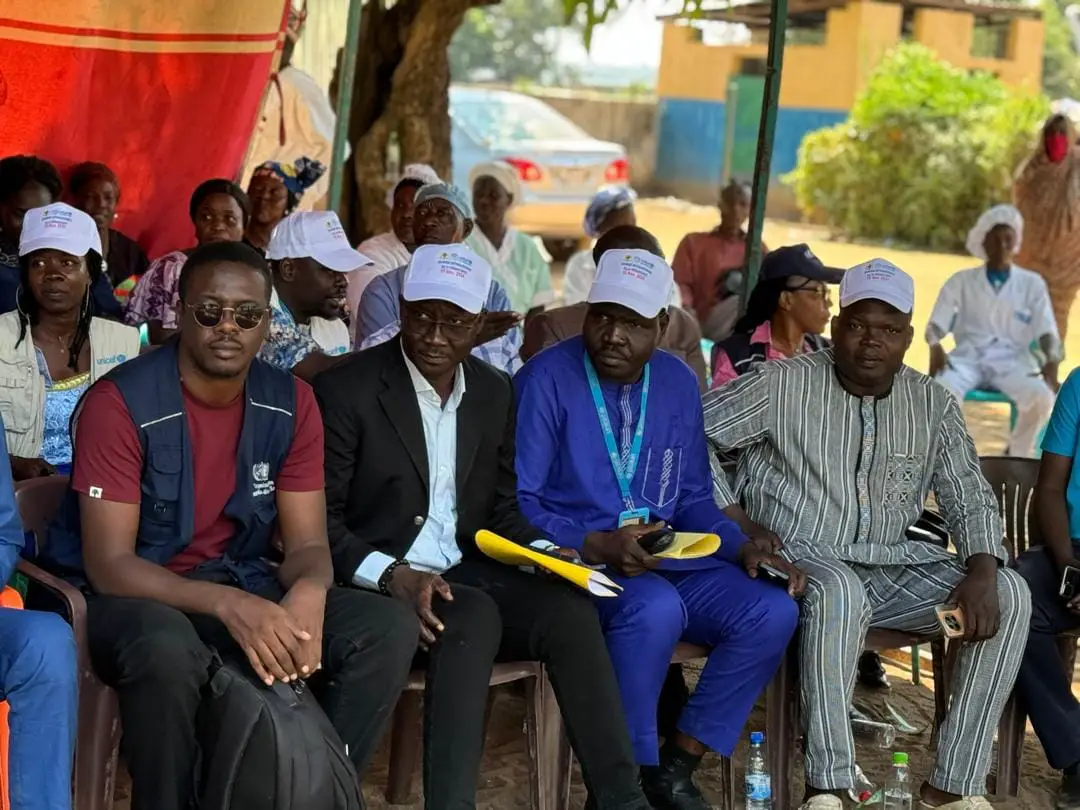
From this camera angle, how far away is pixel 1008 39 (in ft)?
94.4

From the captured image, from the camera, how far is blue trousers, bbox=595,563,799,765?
4.29m

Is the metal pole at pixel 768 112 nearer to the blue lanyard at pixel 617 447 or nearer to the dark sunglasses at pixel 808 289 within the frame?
the dark sunglasses at pixel 808 289

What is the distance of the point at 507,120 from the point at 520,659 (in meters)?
15.5

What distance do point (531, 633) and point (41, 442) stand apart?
5.44ft

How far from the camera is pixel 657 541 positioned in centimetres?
438

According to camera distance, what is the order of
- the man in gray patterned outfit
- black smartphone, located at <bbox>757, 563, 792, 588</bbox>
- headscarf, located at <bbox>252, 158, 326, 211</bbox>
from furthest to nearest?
headscarf, located at <bbox>252, 158, 326, 211</bbox> < the man in gray patterned outfit < black smartphone, located at <bbox>757, 563, 792, 588</bbox>

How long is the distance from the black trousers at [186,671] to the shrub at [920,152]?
1827cm

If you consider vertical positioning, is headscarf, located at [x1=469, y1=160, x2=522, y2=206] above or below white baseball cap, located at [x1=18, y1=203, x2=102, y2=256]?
above

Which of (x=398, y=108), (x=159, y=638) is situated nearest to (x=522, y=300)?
(x=398, y=108)

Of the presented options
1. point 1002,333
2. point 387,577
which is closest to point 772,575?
point 387,577

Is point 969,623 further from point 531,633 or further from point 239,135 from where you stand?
point 239,135

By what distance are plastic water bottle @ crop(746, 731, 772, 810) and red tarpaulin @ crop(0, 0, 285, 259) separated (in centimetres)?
377

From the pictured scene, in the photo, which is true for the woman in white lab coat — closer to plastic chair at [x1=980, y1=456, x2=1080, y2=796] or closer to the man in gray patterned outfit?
plastic chair at [x1=980, y1=456, x2=1080, y2=796]

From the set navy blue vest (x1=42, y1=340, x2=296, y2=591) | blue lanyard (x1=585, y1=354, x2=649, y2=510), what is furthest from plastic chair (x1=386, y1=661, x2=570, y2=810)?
blue lanyard (x1=585, y1=354, x2=649, y2=510)
